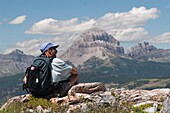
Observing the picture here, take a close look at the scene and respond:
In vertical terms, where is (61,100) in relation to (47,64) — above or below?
below

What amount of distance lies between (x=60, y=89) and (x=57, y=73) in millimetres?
1129

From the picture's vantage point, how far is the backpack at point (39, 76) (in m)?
12.9

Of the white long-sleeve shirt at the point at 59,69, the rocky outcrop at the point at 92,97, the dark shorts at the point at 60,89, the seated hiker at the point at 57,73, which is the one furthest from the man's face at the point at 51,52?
the rocky outcrop at the point at 92,97

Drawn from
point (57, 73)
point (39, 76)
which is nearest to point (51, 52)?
point (57, 73)

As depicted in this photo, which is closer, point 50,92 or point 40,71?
point 40,71

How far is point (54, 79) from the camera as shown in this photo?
1360 cm

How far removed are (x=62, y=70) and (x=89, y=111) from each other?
4246 mm

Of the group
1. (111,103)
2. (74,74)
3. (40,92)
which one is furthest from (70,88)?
(111,103)

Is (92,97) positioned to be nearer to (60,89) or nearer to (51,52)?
(60,89)

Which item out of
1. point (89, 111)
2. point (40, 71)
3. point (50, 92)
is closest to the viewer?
point (89, 111)

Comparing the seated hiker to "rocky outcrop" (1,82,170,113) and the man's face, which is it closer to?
the man's face

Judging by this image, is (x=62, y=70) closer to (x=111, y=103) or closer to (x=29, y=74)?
(x=29, y=74)

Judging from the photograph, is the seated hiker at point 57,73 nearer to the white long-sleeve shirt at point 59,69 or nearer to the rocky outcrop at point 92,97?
the white long-sleeve shirt at point 59,69

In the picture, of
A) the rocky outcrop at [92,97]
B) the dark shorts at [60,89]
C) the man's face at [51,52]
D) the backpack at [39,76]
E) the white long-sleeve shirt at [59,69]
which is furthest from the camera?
the dark shorts at [60,89]
